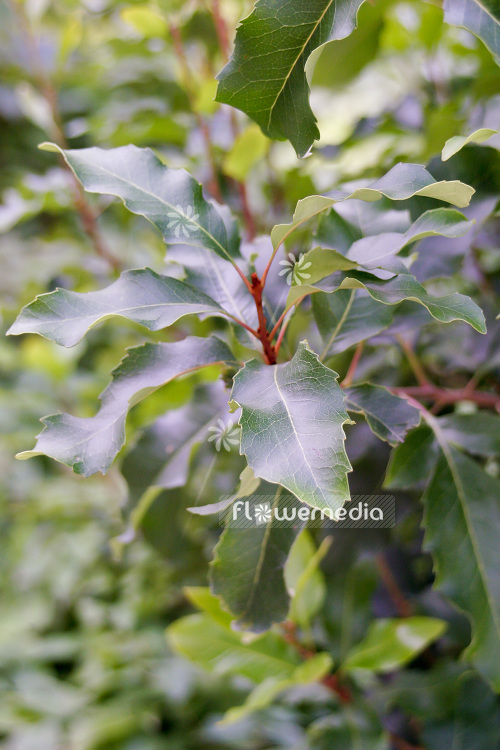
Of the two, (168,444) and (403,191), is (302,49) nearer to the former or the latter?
(403,191)

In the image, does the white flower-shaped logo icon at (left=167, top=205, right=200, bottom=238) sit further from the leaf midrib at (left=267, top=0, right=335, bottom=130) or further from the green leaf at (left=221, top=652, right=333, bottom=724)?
the green leaf at (left=221, top=652, right=333, bottom=724)

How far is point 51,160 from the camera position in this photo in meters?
1.96

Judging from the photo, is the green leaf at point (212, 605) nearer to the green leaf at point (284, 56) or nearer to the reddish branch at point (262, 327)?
the reddish branch at point (262, 327)

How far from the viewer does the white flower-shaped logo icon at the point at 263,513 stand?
0.47 meters

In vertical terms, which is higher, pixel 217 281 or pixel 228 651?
pixel 217 281

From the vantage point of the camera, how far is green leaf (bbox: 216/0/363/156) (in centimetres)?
42

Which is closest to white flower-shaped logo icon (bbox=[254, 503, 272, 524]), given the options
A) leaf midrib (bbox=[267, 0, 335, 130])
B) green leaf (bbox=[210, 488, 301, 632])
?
green leaf (bbox=[210, 488, 301, 632])

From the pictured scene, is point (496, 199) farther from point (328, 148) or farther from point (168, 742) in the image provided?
point (168, 742)

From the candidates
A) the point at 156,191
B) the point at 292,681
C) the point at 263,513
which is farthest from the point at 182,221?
the point at 292,681

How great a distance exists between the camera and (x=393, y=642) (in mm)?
704

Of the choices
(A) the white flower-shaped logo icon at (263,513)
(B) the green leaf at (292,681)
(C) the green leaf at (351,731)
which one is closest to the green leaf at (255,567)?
(A) the white flower-shaped logo icon at (263,513)

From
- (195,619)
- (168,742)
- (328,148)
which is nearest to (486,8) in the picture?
(328,148)

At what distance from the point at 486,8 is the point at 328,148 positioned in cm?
52

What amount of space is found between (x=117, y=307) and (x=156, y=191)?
119 mm
